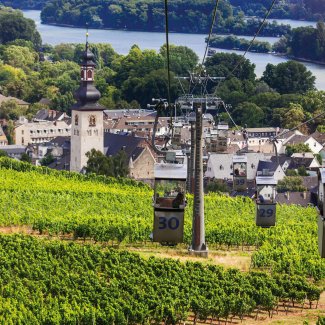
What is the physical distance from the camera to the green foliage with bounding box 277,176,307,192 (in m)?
75.3

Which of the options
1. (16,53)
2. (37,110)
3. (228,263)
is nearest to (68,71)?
(16,53)

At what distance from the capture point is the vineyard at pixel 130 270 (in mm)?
30344

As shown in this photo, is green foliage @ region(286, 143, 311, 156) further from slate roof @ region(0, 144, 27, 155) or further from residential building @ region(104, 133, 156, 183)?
slate roof @ region(0, 144, 27, 155)

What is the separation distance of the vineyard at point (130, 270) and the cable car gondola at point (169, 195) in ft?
8.60

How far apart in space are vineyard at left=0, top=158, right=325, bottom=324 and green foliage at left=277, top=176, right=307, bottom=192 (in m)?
24.6

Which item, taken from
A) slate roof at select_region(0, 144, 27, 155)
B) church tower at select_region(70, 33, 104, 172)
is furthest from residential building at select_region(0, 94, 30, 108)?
church tower at select_region(70, 33, 104, 172)

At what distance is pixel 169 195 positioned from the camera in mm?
27203

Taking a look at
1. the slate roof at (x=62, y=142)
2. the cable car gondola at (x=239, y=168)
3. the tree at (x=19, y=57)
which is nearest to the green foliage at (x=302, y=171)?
the slate roof at (x=62, y=142)

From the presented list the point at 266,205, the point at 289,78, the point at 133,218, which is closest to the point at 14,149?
the point at 289,78

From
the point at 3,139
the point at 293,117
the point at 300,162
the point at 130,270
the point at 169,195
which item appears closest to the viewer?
the point at 169,195

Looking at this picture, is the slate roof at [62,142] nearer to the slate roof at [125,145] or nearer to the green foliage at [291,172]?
the slate roof at [125,145]

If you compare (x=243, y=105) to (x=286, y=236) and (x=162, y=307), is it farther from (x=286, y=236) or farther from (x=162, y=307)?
(x=162, y=307)

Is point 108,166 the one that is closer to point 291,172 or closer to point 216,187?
point 216,187

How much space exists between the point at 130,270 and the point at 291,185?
4184cm
